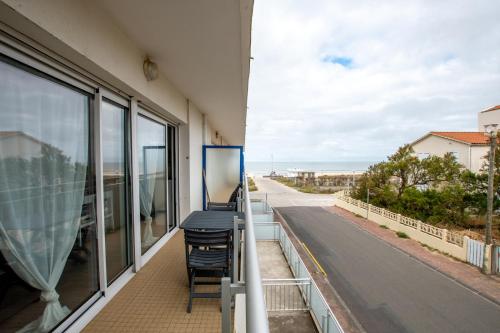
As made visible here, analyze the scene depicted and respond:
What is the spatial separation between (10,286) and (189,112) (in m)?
3.70

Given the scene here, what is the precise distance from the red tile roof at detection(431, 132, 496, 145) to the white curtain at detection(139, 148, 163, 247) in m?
24.1

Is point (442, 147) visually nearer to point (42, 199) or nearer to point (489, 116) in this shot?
point (489, 116)

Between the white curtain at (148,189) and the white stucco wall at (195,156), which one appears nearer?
the white curtain at (148,189)

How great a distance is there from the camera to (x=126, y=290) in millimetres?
2412

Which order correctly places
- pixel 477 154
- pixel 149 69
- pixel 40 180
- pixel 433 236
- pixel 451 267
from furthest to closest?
pixel 477 154 → pixel 433 236 → pixel 451 267 → pixel 149 69 → pixel 40 180

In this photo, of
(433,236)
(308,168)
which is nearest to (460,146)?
(433,236)

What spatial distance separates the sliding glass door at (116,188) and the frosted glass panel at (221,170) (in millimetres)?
3252

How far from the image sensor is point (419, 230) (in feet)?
41.2

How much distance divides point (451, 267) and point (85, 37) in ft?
42.1

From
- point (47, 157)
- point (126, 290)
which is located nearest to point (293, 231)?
point (126, 290)

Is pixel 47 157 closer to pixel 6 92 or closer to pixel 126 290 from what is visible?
pixel 6 92

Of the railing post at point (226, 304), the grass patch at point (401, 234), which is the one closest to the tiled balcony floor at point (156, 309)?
the railing post at point (226, 304)

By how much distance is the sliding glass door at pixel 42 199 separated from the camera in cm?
138

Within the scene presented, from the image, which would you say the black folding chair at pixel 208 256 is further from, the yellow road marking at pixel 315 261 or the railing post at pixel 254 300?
the yellow road marking at pixel 315 261
